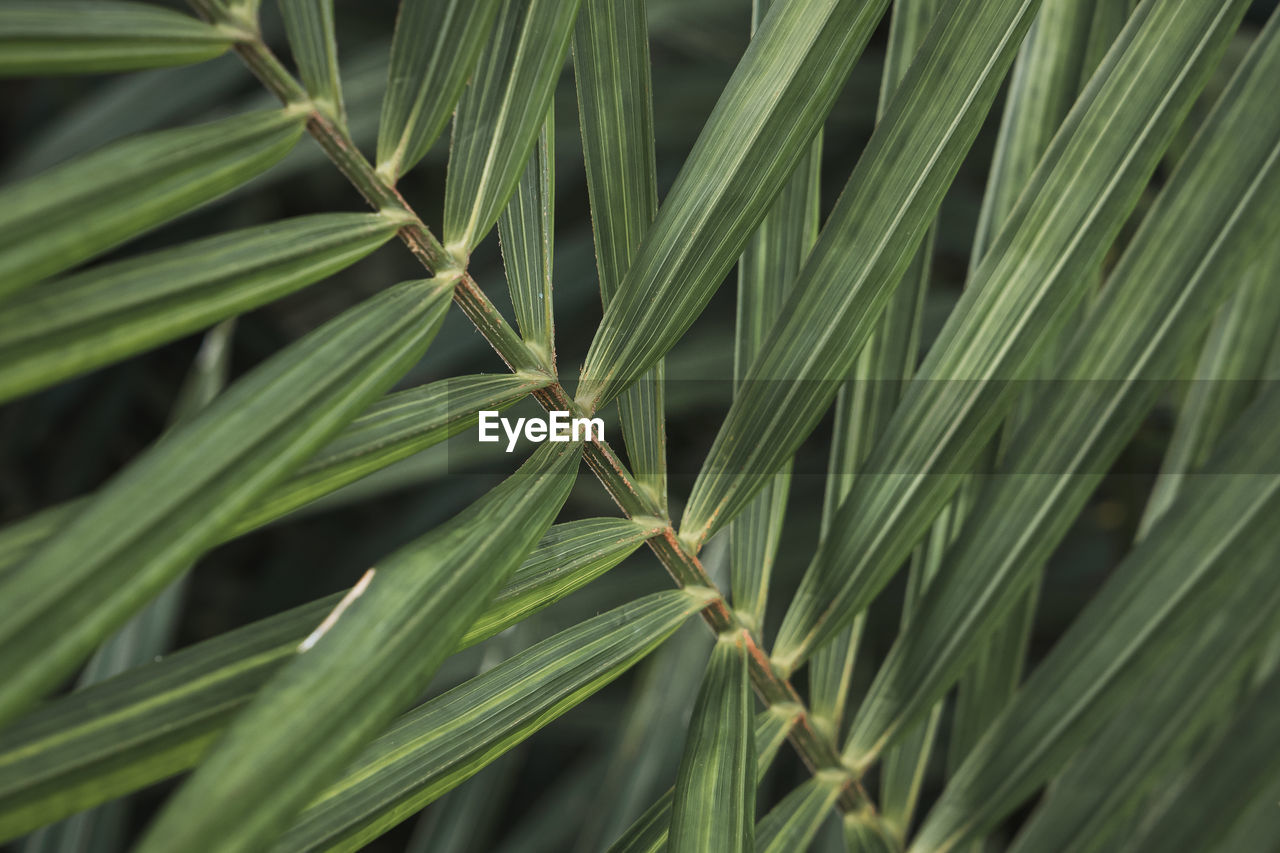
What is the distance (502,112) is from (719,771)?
24 centimetres

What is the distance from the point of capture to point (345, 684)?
8.3 inches

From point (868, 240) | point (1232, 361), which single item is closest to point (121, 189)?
point (868, 240)

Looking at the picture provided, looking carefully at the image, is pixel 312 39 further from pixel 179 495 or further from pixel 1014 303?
pixel 1014 303

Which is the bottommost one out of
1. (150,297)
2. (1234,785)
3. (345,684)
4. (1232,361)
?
(1234,785)

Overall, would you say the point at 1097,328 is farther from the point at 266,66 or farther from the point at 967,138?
the point at 266,66

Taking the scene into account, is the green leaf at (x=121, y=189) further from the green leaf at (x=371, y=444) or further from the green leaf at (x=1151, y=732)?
the green leaf at (x=1151, y=732)

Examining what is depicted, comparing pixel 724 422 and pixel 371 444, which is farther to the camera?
pixel 724 422

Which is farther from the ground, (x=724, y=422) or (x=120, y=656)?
(x=120, y=656)

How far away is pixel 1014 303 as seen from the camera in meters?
0.36

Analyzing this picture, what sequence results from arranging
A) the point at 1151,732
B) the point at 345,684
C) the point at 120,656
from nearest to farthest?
the point at 345,684, the point at 1151,732, the point at 120,656

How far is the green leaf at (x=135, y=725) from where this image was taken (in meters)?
0.21

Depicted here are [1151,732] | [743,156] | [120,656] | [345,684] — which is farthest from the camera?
[120,656]

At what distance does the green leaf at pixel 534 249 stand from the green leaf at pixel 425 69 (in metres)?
0.05

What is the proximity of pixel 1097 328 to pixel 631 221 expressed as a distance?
0.71 ft
